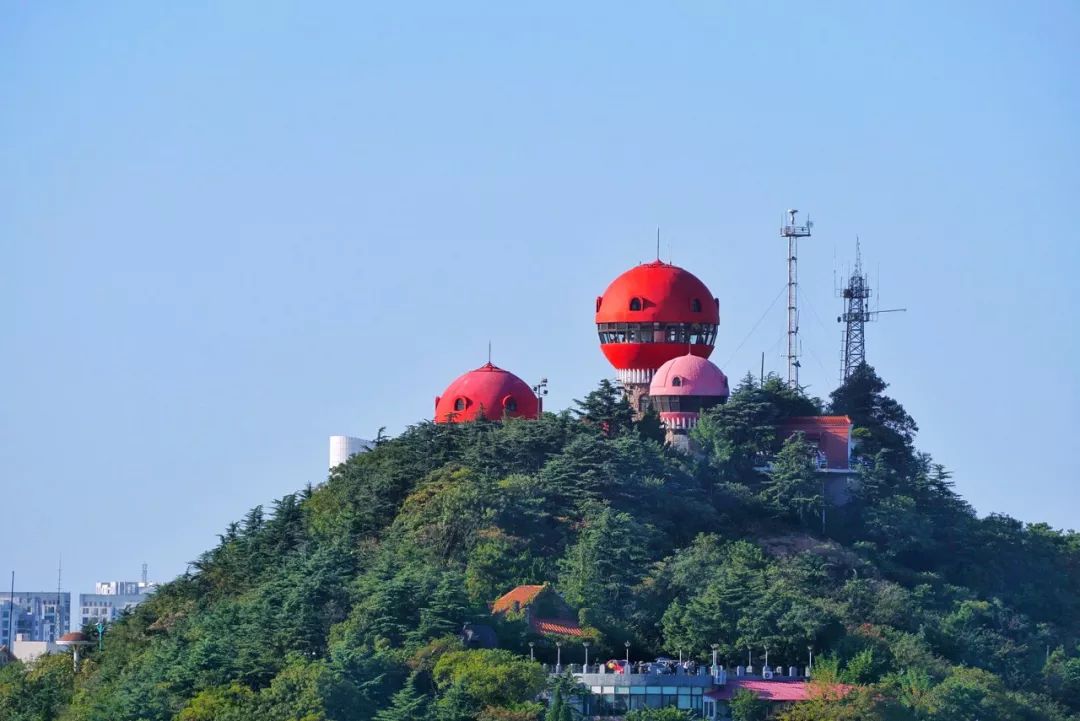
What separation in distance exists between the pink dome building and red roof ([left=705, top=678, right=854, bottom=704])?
14.6 metres

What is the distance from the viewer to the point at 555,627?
65.3m

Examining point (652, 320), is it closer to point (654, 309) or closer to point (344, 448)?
point (654, 309)

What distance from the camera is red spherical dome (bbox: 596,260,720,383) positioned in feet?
259

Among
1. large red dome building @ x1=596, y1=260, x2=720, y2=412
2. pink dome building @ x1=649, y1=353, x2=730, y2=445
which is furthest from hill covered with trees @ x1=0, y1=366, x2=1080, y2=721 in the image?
large red dome building @ x1=596, y1=260, x2=720, y2=412

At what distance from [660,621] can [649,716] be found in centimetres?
620

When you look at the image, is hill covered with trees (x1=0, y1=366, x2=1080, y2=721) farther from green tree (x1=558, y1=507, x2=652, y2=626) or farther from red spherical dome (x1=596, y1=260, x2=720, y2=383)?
red spherical dome (x1=596, y1=260, x2=720, y2=383)

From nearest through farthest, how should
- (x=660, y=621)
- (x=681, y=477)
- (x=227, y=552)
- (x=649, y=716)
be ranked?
1. (x=649, y=716)
2. (x=660, y=621)
3. (x=681, y=477)
4. (x=227, y=552)

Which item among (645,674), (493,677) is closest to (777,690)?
(645,674)

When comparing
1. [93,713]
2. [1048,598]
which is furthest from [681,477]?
[93,713]

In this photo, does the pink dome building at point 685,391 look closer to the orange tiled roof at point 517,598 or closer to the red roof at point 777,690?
the orange tiled roof at point 517,598

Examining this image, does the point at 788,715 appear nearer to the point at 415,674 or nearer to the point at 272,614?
the point at 415,674

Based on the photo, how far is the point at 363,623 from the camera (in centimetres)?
6469

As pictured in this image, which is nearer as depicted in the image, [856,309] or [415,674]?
[415,674]

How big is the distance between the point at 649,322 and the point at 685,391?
3181mm
